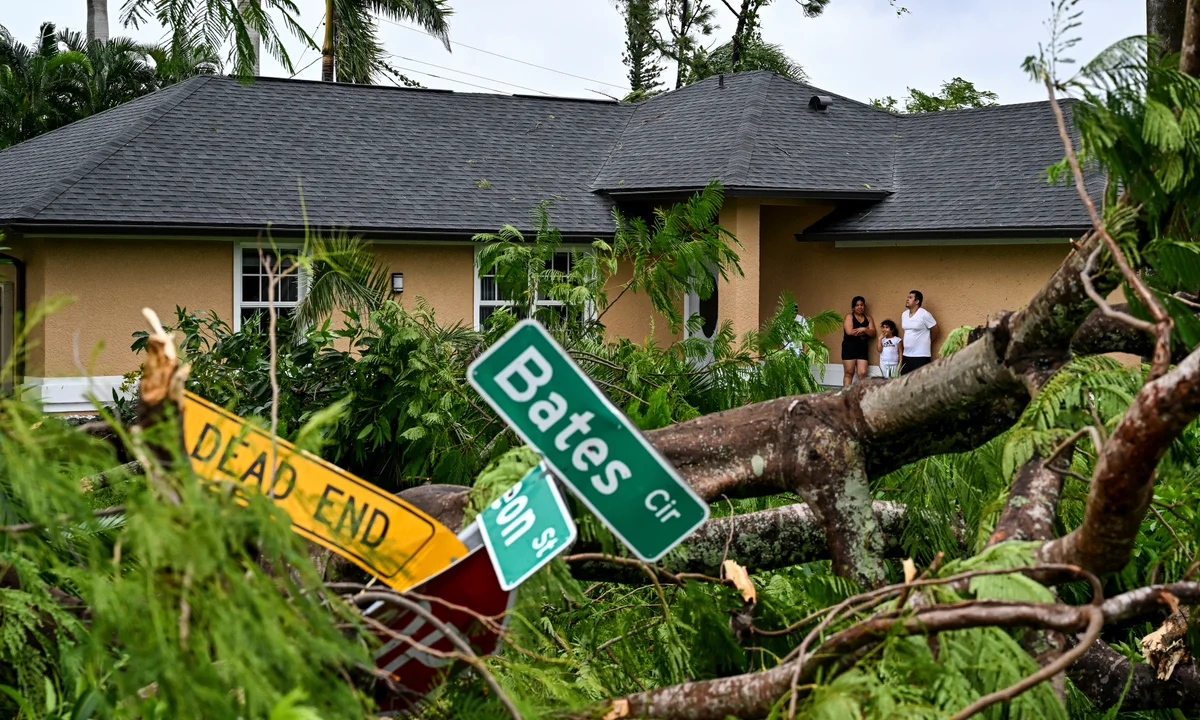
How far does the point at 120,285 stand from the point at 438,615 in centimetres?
1364

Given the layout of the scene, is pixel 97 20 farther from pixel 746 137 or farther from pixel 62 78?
pixel 746 137

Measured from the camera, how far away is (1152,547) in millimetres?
5242

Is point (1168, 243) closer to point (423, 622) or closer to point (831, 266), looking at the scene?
point (423, 622)

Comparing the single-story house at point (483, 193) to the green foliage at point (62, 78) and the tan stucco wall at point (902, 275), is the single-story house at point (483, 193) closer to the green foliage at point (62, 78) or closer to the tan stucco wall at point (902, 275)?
the tan stucco wall at point (902, 275)

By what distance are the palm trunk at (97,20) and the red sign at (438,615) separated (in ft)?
117

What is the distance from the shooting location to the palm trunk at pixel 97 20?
3378 centimetres

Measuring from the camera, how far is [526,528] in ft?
6.86

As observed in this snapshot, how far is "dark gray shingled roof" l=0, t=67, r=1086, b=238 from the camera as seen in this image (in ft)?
49.3

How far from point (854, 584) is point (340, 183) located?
14.1m

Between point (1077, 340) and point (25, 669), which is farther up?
point (1077, 340)

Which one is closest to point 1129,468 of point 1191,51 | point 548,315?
point 1191,51

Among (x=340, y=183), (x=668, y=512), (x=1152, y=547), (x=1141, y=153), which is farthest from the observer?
(x=340, y=183)

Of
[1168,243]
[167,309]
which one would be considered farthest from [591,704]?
[167,309]

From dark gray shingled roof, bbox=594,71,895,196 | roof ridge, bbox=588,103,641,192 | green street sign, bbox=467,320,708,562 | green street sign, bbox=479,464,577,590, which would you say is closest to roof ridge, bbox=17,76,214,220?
roof ridge, bbox=588,103,641,192
